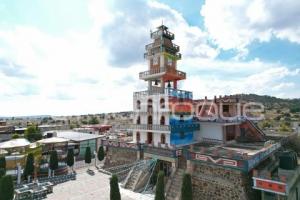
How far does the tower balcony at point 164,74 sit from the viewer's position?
26.7 m

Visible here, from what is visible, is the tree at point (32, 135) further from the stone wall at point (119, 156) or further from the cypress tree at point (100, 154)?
the stone wall at point (119, 156)

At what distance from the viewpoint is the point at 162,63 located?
27.4 m

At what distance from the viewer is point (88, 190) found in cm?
2058

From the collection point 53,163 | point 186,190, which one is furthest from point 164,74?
point 53,163

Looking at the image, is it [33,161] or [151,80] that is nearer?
[33,161]

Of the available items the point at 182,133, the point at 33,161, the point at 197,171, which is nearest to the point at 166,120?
the point at 182,133

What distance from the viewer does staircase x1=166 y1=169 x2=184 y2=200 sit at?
17906 mm

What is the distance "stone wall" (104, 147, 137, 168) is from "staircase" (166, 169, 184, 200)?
6.77 m

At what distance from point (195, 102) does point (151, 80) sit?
7016 millimetres

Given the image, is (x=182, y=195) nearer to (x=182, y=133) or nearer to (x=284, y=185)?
(x=284, y=185)

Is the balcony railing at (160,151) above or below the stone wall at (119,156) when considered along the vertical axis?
above

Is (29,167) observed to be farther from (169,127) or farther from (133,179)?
(169,127)

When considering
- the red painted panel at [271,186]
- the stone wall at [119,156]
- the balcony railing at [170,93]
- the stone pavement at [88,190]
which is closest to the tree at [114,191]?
the stone pavement at [88,190]

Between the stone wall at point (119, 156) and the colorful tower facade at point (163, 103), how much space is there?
2.29 m
